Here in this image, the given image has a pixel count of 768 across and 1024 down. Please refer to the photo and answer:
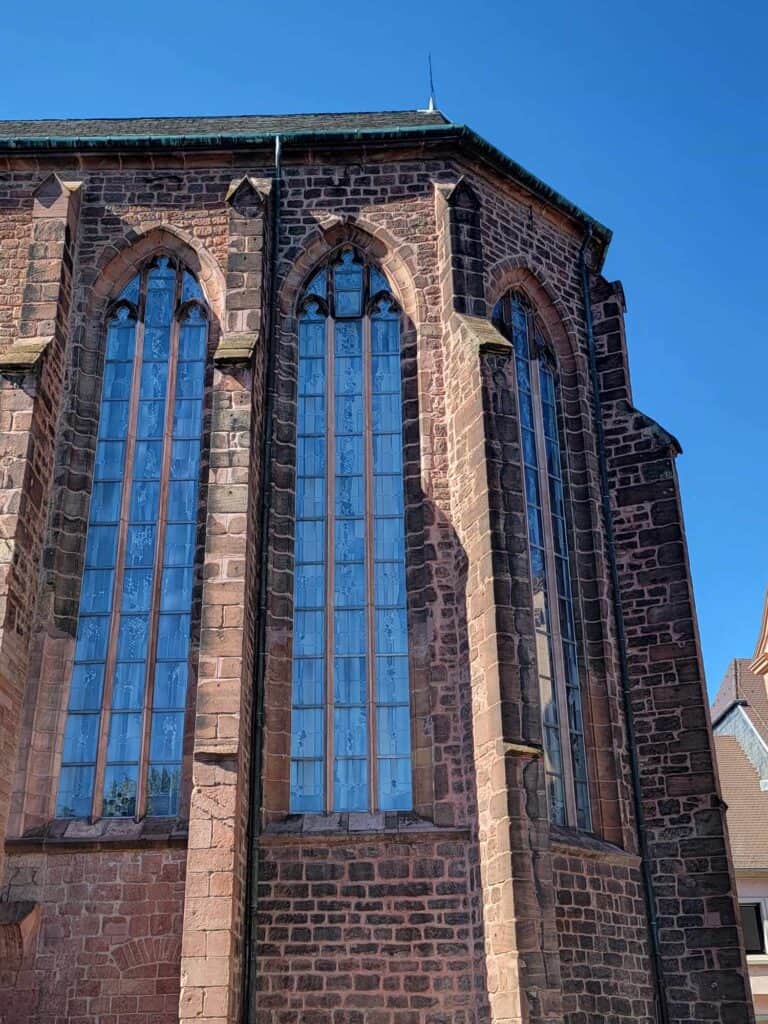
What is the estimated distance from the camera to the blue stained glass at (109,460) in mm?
13117

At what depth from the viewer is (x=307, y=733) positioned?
11.8 meters

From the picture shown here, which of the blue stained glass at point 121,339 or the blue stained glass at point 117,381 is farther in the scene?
the blue stained glass at point 121,339

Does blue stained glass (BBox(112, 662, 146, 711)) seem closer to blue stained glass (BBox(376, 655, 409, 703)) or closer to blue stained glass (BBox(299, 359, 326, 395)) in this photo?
blue stained glass (BBox(376, 655, 409, 703))

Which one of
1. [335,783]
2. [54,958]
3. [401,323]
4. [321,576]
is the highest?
[401,323]

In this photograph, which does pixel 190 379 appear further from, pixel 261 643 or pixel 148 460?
pixel 261 643

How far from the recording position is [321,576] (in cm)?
1254

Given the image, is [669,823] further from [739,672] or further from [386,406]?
[739,672]

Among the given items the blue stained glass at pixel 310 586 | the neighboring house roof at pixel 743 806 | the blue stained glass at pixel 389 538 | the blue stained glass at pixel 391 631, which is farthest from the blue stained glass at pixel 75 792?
the neighboring house roof at pixel 743 806

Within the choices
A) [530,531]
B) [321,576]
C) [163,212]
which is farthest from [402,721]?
[163,212]

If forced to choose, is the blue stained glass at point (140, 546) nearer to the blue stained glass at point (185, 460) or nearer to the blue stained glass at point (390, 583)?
the blue stained glass at point (185, 460)

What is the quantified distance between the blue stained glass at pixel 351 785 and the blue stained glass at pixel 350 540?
2.14 meters

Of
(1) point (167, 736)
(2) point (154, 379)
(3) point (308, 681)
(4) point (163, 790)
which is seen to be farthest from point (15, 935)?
(2) point (154, 379)

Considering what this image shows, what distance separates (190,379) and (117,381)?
32.8 inches

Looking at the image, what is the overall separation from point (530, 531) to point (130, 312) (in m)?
5.23
